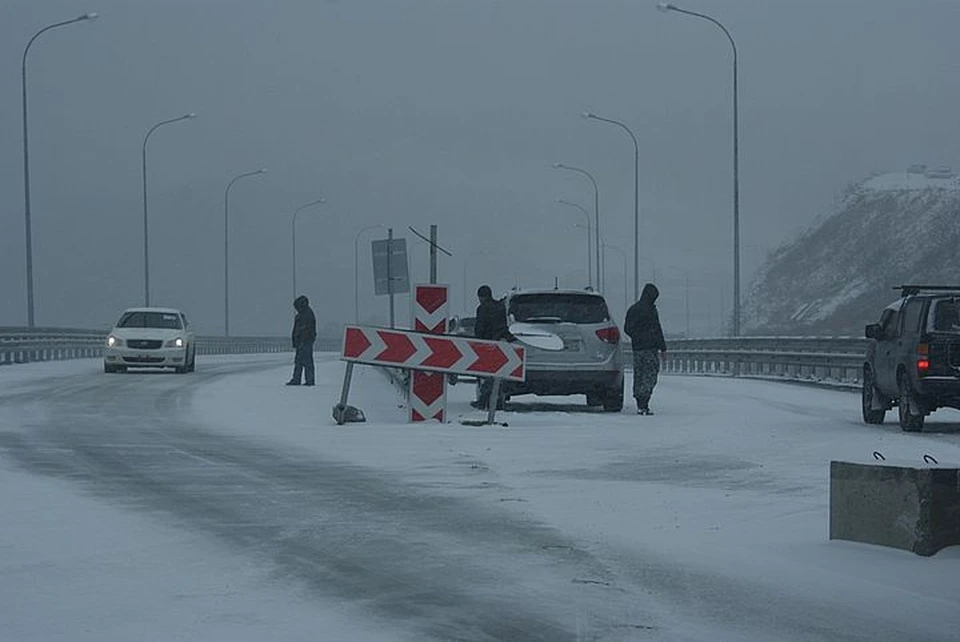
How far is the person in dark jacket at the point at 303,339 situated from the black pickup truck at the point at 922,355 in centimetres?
1396

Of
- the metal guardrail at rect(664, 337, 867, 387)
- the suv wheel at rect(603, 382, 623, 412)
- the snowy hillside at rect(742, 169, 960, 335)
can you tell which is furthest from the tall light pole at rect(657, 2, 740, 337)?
the snowy hillside at rect(742, 169, 960, 335)

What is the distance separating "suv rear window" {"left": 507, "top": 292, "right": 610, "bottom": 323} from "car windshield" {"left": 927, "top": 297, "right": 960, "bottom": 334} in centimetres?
509

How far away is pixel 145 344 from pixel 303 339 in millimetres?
6457

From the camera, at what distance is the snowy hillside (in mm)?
121750

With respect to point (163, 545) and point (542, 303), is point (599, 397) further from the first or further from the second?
point (163, 545)

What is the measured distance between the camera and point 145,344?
38.4m

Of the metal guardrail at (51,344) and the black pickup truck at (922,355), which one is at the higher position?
the black pickup truck at (922,355)

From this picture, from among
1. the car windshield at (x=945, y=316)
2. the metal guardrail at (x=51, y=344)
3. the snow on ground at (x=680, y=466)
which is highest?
the car windshield at (x=945, y=316)

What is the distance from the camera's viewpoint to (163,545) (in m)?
10.1

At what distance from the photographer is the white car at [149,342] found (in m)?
38.2

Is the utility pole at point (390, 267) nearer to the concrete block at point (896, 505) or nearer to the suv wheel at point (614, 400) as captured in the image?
the suv wheel at point (614, 400)

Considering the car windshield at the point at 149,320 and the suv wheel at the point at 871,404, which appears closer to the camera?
the suv wheel at the point at 871,404

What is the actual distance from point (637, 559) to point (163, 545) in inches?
109

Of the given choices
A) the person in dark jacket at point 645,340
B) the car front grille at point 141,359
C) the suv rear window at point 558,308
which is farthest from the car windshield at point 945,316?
the car front grille at point 141,359
